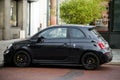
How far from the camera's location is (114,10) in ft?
75.8

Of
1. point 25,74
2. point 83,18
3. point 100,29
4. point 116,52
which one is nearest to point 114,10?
point 100,29

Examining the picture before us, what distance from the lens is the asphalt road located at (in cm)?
1269

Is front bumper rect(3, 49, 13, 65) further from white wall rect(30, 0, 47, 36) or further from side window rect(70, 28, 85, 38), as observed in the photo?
white wall rect(30, 0, 47, 36)

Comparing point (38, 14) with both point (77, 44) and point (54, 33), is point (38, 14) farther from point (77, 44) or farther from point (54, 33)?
point (77, 44)

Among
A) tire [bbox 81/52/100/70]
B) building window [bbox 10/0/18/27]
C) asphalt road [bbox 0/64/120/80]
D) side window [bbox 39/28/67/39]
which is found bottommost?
asphalt road [bbox 0/64/120/80]

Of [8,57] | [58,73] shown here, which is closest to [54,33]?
[8,57]

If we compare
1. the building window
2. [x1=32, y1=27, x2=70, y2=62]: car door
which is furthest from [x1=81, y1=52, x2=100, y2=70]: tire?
the building window

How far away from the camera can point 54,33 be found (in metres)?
15.3

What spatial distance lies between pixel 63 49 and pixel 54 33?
69 centimetres

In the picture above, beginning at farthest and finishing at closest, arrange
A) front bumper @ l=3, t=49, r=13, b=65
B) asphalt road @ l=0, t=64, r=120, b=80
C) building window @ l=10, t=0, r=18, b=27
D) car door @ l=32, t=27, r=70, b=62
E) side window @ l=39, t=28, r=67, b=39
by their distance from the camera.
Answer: building window @ l=10, t=0, r=18, b=27 < front bumper @ l=3, t=49, r=13, b=65 < side window @ l=39, t=28, r=67, b=39 < car door @ l=32, t=27, r=70, b=62 < asphalt road @ l=0, t=64, r=120, b=80

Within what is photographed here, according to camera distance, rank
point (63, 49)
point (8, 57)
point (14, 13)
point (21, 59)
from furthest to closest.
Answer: point (14, 13) → point (8, 57) → point (21, 59) → point (63, 49)

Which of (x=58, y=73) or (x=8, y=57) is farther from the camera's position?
(x=8, y=57)

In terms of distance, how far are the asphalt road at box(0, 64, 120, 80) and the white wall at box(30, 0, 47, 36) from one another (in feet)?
72.6

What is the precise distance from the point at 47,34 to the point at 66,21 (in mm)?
14020
